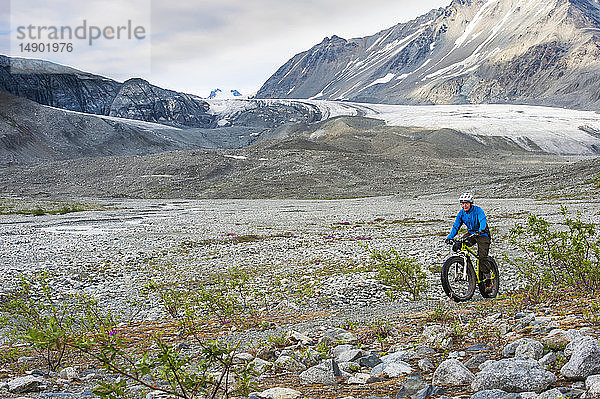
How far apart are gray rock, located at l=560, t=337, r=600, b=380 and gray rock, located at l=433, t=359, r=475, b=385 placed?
33.1 inches

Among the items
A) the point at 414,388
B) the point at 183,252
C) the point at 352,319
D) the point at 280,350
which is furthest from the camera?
the point at 183,252

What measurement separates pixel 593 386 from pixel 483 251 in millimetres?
6638

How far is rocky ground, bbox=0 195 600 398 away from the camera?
5938 mm

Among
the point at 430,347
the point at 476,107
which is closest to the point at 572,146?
the point at 476,107

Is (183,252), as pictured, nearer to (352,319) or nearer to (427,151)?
(352,319)

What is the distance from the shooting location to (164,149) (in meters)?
162

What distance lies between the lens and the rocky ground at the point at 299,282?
5.94m

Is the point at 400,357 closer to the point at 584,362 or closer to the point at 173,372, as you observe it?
the point at 584,362

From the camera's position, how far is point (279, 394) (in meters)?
4.89

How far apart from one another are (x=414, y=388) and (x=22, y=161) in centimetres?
14060

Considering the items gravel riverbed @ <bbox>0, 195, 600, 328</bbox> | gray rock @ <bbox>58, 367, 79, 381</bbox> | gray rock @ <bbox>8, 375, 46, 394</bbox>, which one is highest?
gray rock @ <bbox>8, 375, 46, 394</bbox>

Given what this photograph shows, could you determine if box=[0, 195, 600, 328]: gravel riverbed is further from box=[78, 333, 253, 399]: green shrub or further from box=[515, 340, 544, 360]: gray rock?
box=[78, 333, 253, 399]: green shrub

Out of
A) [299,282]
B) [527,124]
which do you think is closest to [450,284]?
[299,282]

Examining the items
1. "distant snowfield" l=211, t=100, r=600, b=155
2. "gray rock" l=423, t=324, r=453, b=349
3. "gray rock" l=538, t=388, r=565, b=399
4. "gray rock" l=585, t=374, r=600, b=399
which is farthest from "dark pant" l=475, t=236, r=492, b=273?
"distant snowfield" l=211, t=100, r=600, b=155
